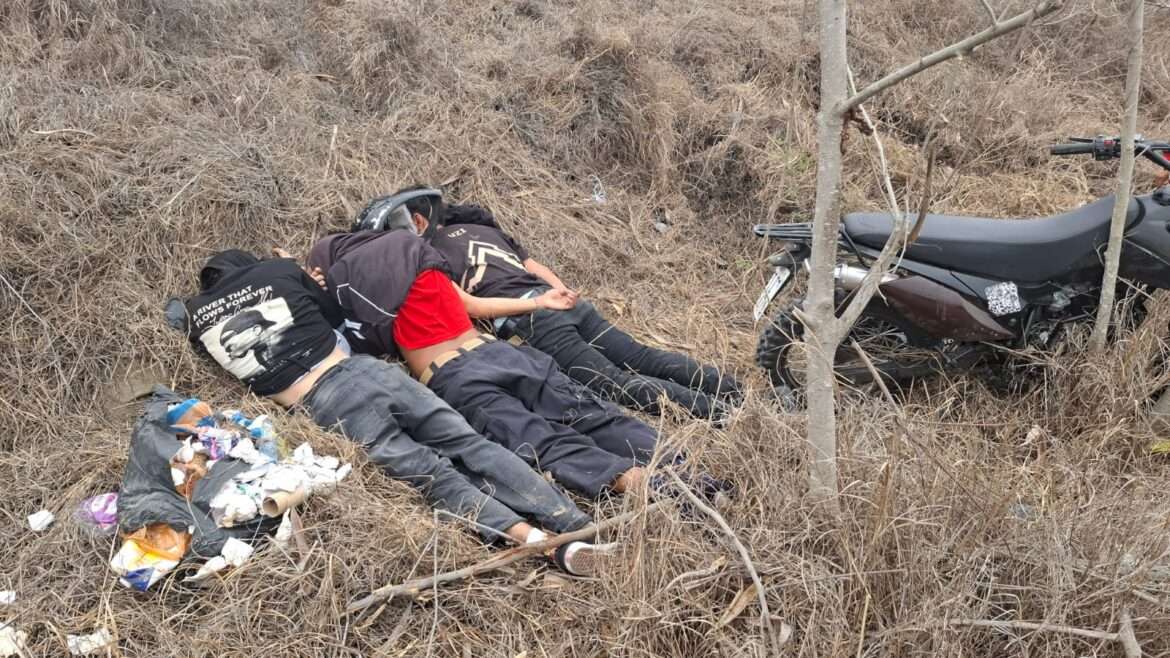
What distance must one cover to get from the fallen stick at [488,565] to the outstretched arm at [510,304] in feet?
4.18

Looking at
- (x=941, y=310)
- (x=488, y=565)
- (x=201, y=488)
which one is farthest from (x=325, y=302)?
(x=941, y=310)

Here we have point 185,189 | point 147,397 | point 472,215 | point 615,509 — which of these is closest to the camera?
point 615,509

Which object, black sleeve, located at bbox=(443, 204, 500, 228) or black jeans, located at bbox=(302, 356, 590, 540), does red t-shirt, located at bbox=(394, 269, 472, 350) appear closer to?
black jeans, located at bbox=(302, 356, 590, 540)

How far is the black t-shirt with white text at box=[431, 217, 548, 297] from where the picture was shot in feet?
12.6

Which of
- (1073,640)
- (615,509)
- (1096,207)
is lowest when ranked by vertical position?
(615,509)

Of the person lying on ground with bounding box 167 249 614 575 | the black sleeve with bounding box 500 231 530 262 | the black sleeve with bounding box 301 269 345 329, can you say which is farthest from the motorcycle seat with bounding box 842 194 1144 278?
the black sleeve with bounding box 301 269 345 329

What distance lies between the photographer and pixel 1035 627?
6.67 ft

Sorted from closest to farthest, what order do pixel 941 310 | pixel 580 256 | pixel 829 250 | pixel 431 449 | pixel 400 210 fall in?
pixel 829 250
pixel 431 449
pixel 941 310
pixel 400 210
pixel 580 256

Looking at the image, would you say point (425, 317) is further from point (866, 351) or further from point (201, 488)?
point (866, 351)

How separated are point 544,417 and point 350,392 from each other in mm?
716

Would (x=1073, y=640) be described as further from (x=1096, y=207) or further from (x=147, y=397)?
(x=147, y=397)

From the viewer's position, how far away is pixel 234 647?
2.30 metres

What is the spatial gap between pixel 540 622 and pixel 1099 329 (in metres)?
2.32

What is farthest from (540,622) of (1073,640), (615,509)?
(1073,640)
